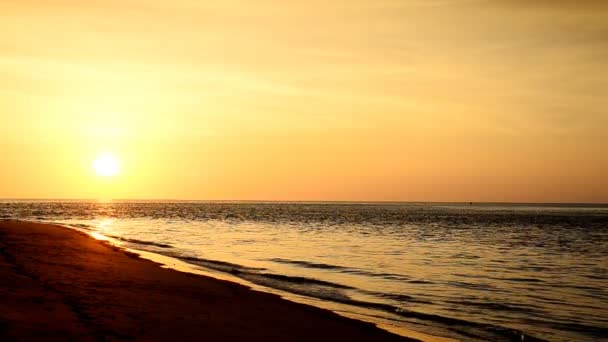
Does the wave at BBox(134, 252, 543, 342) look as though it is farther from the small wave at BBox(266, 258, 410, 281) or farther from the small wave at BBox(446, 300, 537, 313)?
the small wave at BBox(266, 258, 410, 281)

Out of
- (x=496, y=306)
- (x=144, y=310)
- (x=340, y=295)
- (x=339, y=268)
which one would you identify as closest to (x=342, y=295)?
(x=340, y=295)

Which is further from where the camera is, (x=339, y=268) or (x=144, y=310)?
(x=339, y=268)

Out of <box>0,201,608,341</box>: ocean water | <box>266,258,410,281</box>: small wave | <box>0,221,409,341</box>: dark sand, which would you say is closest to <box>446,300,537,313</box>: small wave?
<box>0,201,608,341</box>: ocean water

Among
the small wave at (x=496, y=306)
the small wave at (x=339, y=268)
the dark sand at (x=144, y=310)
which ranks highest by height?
the dark sand at (x=144, y=310)

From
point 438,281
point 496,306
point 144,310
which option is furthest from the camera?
point 438,281

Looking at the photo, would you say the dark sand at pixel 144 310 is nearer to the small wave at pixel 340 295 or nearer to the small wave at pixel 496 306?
the small wave at pixel 340 295

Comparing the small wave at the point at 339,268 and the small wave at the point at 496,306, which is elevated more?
the small wave at the point at 496,306

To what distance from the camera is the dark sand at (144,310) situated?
9906 millimetres

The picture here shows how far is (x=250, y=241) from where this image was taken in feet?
134

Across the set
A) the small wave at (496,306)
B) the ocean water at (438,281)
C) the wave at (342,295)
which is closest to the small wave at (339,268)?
the ocean water at (438,281)

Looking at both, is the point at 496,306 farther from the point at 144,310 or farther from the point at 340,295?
the point at 144,310

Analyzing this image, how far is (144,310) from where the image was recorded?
1208cm

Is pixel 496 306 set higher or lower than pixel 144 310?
lower

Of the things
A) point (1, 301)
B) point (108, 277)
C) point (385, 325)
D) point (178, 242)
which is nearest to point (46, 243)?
point (178, 242)
